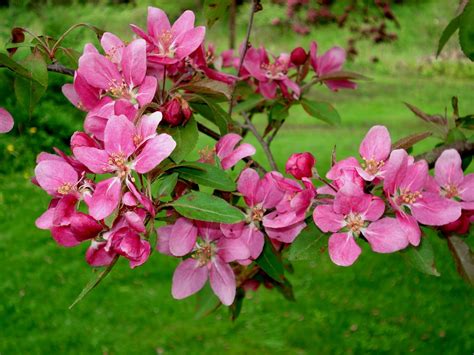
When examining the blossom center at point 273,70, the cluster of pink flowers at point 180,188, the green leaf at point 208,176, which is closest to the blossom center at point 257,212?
the cluster of pink flowers at point 180,188

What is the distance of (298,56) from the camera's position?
1434 mm

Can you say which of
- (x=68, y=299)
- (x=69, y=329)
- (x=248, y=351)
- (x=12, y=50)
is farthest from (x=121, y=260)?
(x=12, y=50)

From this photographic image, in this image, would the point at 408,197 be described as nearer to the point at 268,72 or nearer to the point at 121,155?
the point at 121,155

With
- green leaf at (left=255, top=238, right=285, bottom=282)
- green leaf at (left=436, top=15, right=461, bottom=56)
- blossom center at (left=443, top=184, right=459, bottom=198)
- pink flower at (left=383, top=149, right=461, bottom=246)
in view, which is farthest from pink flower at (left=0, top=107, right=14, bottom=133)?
green leaf at (left=436, top=15, right=461, bottom=56)

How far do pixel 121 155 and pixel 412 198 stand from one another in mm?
389

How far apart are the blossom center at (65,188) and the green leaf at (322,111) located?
0.72 metres

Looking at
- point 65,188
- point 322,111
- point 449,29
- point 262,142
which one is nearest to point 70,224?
point 65,188

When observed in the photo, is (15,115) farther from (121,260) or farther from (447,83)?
(447,83)

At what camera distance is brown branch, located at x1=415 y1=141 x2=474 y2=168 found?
1.24 m

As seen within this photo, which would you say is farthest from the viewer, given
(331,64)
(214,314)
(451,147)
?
(214,314)

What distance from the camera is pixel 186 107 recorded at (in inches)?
37.6

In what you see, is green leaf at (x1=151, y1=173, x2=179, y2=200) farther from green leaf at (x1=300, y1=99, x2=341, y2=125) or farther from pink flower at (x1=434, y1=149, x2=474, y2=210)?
green leaf at (x1=300, y1=99, x2=341, y2=125)

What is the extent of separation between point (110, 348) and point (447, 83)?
960cm

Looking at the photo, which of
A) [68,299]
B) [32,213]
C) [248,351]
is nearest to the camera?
[248,351]
